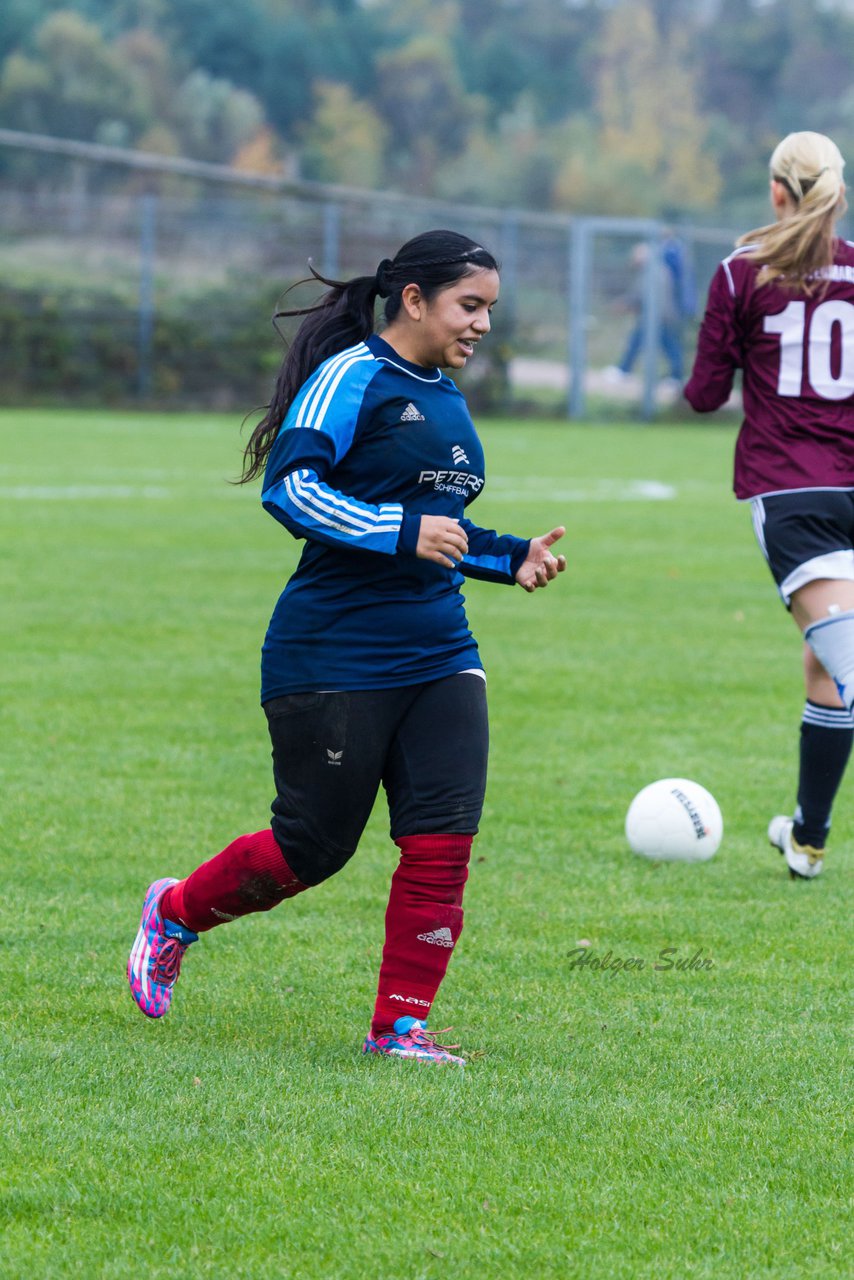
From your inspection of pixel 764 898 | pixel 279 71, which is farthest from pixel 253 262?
pixel 279 71

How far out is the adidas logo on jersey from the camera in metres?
4.05

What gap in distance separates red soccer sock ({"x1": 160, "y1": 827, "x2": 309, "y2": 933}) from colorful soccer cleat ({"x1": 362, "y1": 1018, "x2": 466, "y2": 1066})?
1.19 feet

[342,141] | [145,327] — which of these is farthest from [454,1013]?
[342,141]

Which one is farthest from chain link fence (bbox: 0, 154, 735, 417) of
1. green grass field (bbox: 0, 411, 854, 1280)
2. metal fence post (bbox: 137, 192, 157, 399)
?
green grass field (bbox: 0, 411, 854, 1280)

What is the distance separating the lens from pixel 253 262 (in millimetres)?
33625

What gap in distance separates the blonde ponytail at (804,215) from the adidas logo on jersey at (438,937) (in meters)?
2.35

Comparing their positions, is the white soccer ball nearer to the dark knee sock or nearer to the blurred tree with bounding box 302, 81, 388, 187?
the dark knee sock

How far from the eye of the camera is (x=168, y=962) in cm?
425

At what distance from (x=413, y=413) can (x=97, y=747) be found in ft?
11.9

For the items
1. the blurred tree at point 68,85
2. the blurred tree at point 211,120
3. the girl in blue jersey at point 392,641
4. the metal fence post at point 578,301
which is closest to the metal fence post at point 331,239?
the metal fence post at point 578,301

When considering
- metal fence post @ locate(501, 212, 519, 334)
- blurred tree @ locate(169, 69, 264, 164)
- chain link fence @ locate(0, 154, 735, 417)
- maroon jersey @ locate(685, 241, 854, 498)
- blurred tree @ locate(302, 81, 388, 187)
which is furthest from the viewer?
blurred tree @ locate(302, 81, 388, 187)

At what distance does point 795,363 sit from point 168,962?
8.45ft

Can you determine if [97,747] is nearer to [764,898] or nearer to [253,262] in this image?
[764,898]

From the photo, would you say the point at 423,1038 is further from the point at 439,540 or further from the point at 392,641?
the point at 439,540
